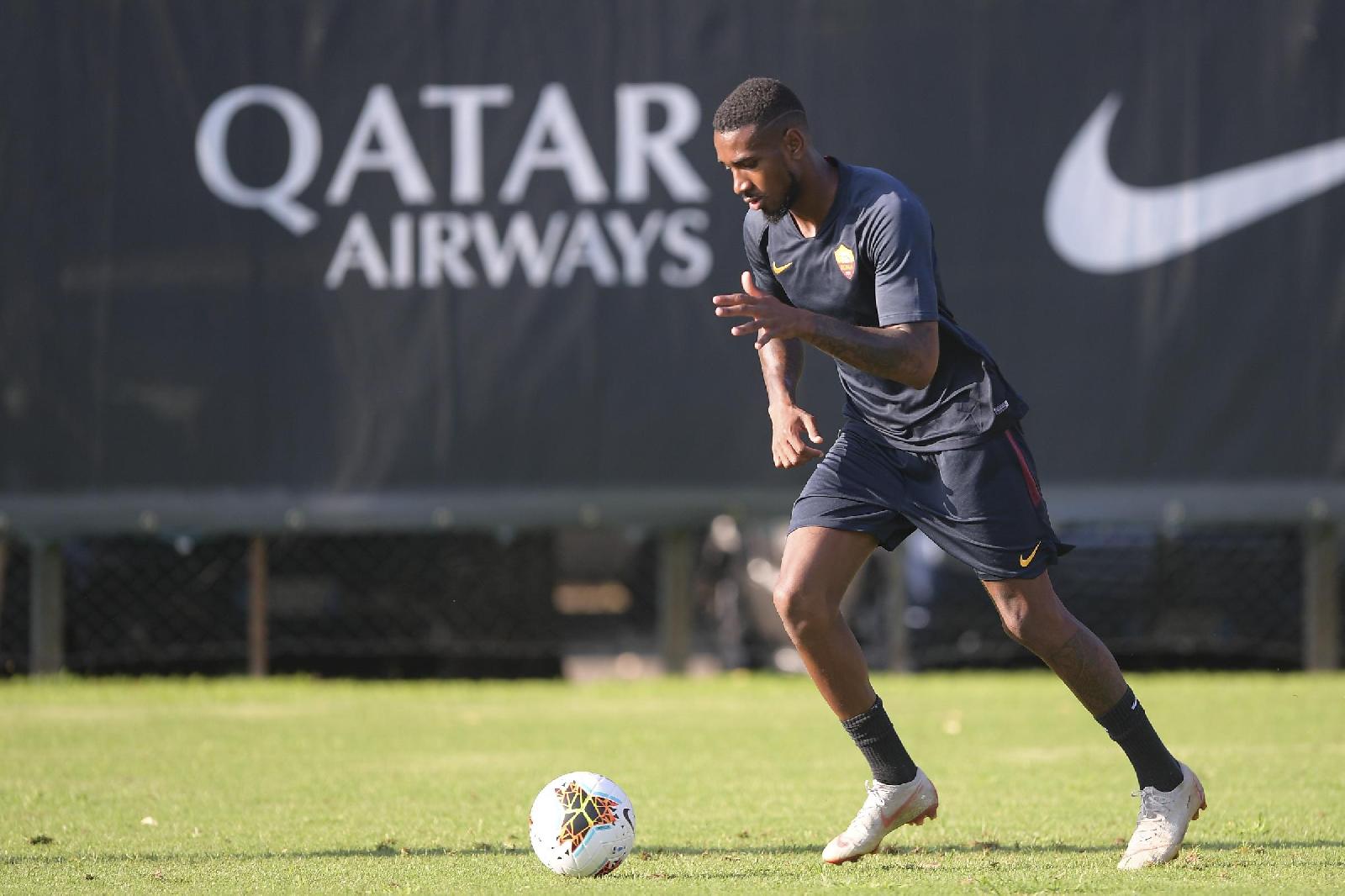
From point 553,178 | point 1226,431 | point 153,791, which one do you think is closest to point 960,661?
point 1226,431

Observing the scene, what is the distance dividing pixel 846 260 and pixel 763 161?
36 centimetres

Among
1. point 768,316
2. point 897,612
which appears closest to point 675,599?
point 897,612

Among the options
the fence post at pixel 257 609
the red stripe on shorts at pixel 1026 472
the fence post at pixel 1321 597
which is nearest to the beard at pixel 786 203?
the red stripe on shorts at pixel 1026 472

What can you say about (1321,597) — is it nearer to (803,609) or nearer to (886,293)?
(803,609)

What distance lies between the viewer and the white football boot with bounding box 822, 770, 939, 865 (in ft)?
16.6

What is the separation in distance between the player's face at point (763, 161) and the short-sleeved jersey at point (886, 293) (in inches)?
6.4

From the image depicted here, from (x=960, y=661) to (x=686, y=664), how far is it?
5.61ft

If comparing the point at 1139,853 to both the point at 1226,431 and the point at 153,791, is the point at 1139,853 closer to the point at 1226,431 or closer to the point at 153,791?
the point at 153,791

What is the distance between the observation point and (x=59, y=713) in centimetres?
963

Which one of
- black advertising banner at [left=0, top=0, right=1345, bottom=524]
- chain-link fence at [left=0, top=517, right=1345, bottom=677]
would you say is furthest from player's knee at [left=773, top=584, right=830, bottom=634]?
chain-link fence at [left=0, top=517, right=1345, bottom=677]

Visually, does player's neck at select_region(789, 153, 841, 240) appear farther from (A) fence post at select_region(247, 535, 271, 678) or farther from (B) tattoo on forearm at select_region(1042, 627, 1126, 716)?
(A) fence post at select_region(247, 535, 271, 678)

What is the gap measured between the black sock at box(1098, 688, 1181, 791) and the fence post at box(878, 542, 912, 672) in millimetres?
5907

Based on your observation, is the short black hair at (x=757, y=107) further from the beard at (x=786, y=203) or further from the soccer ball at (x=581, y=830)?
the soccer ball at (x=581, y=830)

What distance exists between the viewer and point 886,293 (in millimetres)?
4793
